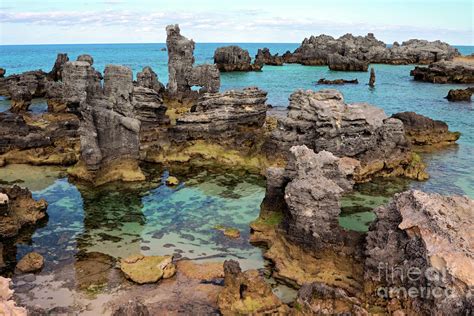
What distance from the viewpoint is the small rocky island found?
1082cm

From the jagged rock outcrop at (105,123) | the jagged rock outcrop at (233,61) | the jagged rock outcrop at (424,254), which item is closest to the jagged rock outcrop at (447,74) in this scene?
the jagged rock outcrop at (233,61)

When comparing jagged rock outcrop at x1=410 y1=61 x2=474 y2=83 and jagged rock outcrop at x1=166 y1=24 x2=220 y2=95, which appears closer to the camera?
jagged rock outcrop at x1=166 y1=24 x2=220 y2=95

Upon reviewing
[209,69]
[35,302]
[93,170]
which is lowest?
[35,302]

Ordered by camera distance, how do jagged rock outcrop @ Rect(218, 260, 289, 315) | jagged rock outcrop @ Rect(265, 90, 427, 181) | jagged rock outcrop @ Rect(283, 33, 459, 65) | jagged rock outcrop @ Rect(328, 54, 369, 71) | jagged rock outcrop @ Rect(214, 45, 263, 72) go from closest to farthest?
jagged rock outcrop @ Rect(218, 260, 289, 315) → jagged rock outcrop @ Rect(265, 90, 427, 181) → jagged rock outcrop @ Rect(328, 54, 369, 71) → jagged rock outcrop @ Rect(214, 45, 263, 72) → jagged rock outcrop @ Rect(283, 33, 459, 65)

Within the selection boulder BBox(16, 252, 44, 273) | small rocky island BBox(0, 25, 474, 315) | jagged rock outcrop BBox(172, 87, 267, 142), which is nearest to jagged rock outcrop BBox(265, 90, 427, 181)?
small rocky island BBox(0, 25, 474, 315)

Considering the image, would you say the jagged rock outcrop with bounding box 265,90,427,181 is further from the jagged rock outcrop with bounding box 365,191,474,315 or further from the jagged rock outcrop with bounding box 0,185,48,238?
the jagged rock outcrop with bounding box 0,185,48,238

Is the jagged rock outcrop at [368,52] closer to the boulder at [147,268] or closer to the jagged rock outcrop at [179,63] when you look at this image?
the jagged rock outcrop at [179,63]

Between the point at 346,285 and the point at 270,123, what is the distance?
22.2 metres

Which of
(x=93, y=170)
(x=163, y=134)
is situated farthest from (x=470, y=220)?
(x=163, y=134)

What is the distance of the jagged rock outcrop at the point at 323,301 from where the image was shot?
10.5m

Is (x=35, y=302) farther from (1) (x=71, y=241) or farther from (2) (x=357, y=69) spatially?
(2) (x=357, y=69)

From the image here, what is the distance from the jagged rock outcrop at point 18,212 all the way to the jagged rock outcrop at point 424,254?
1350 centimetres

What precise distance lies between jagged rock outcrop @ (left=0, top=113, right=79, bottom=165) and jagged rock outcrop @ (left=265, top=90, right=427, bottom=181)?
502 inches

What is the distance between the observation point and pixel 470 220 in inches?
437
